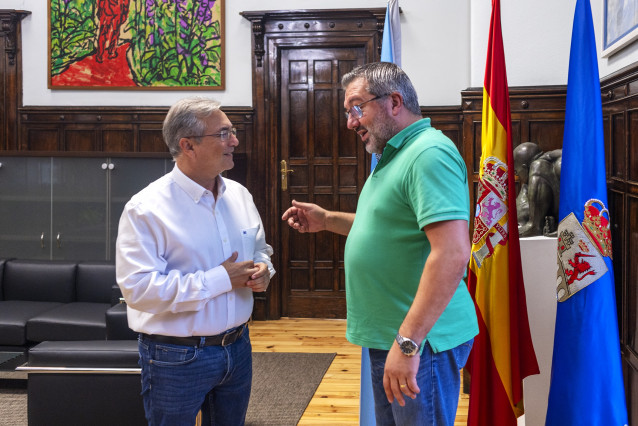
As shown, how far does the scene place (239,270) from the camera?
2197mm

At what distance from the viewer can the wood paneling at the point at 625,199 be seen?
10.3 feet

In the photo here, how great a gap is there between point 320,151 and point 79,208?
211 centimetres

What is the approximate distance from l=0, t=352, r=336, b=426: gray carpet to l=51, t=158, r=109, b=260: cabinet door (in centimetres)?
171

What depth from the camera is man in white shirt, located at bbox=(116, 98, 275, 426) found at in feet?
6.89

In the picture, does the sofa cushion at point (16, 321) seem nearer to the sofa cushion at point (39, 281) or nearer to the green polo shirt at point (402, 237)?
the sofa cushion at point (39, 281)

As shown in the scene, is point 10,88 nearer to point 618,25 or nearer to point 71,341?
point 71,341

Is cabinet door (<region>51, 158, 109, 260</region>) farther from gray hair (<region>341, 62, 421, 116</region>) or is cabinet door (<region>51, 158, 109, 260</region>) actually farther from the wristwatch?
the wristwatch

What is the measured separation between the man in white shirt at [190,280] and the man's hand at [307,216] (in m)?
0.29

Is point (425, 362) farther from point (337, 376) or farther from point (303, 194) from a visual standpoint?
point (303, 194)

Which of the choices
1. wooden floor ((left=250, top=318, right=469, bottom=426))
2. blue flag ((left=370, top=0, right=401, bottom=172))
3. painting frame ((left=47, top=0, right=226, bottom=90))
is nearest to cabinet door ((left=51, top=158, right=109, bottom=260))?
painting frame ((left=47, top=0, right=226, bottom=90))

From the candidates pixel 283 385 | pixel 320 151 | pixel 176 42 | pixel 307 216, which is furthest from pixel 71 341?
pixel 176 42

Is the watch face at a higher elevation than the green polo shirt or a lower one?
lower

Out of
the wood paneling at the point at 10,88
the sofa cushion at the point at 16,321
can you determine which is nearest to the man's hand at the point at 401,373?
the sofa cushion at the point at 16,321

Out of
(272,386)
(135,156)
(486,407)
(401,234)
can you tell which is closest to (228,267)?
(401,234)
